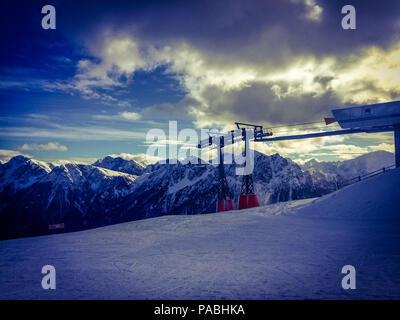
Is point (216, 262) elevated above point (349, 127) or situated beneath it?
situated beneath

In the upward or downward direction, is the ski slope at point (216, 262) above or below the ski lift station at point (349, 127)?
below

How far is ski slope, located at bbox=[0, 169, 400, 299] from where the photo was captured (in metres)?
6.02

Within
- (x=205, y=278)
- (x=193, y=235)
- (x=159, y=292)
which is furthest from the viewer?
(x=193, y=235)

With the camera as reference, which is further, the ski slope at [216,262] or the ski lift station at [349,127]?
the ski lift station at [349,127]

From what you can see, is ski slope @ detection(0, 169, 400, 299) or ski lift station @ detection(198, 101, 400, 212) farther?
ski lift station @ detection(198, 101, 400, 212)

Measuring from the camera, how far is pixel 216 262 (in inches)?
320

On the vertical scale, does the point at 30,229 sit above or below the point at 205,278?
A: below

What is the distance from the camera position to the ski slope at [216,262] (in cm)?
602

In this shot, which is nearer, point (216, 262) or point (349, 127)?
point (216, 262)

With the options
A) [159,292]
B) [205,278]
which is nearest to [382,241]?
[205,278]

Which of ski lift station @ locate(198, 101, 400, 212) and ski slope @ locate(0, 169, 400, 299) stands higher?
ski lift station @ locate(198, 101, 400, 212)

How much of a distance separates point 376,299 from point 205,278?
398 centimetres
